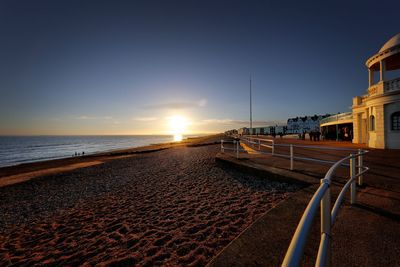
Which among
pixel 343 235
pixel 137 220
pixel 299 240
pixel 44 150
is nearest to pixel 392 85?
pixel 343 235

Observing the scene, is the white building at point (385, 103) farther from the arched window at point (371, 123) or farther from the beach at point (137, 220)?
the beach at point (137, 220)

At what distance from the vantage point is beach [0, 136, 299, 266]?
3.58 metres

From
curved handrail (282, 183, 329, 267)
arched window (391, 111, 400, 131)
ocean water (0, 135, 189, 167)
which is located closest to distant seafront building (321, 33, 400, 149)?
arched window (391, 111, 400, 131)

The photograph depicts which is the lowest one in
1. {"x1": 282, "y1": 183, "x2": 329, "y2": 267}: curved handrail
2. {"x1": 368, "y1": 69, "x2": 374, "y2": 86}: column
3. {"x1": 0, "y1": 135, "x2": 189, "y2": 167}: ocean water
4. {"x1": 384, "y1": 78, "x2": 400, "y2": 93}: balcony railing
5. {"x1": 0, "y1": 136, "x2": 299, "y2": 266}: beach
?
{"x1": 0, "y1": 135, "x2": 189, "y2": 167}: ocean water

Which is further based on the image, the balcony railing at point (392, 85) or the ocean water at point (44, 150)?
the ocean water at point (44, 150)

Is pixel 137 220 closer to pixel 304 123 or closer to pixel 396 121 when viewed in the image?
pixel 396 121

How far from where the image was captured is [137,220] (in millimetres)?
4938

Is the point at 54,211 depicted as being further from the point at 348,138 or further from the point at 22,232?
the point at 348,138

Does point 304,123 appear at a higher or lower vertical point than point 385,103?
higher

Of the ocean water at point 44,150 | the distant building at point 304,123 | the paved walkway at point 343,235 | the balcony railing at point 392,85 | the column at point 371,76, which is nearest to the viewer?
the paved walkway at point 343,235

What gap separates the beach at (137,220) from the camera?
358 centimetres

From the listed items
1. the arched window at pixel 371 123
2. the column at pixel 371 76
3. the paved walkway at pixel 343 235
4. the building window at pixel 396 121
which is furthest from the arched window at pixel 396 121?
the paved walkway at pixel 343 235

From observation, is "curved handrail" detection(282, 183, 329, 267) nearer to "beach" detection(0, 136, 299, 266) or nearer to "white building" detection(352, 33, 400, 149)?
"beach" detection(0, 136, 299, 266)

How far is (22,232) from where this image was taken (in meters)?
5.06
